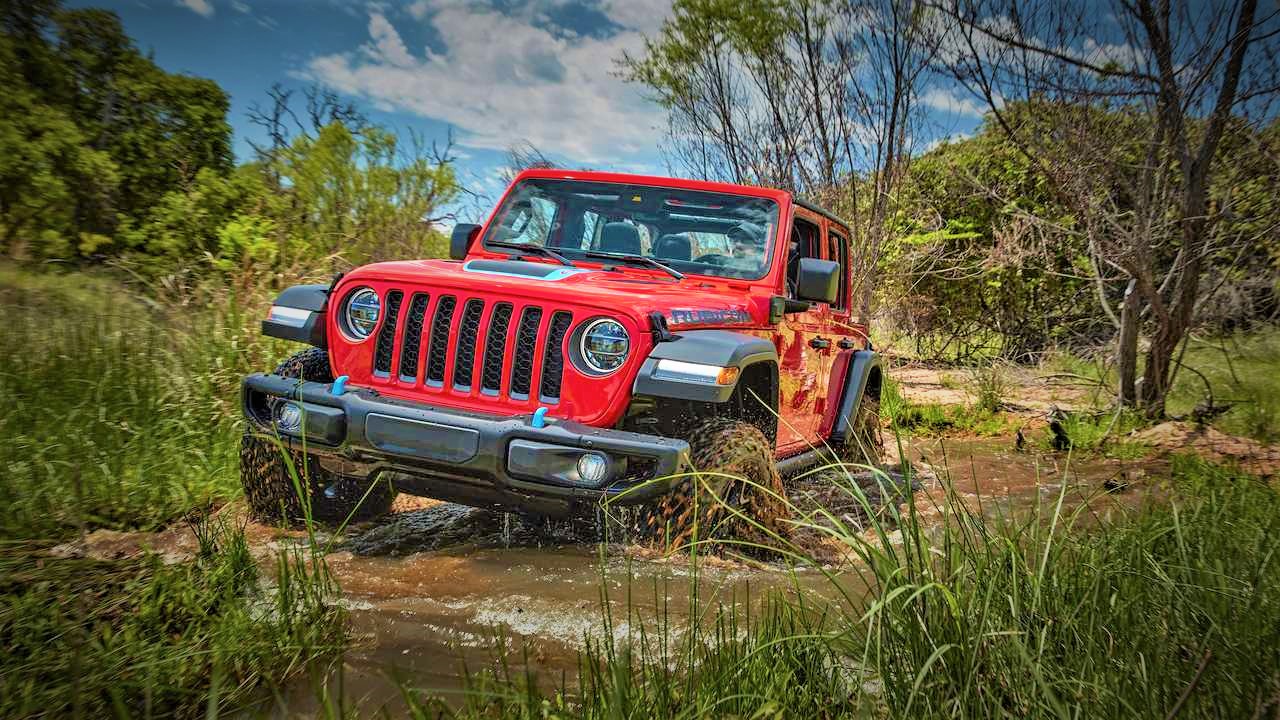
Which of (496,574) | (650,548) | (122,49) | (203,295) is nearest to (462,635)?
(496,574)

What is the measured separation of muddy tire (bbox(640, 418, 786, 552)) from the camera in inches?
125

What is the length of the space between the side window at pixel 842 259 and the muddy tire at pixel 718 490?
214 centimetres

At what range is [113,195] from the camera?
28.2 feet

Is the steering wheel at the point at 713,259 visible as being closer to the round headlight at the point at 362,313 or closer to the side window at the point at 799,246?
the side window at the point at 799,246

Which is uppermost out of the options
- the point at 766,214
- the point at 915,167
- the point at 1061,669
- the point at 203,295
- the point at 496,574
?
the point at 915,167

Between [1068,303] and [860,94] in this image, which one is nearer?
[860,94]

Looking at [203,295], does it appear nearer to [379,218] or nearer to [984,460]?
[379,218]

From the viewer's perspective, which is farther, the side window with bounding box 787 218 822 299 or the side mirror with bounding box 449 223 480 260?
the side mirror with bounding box 449 223 480 260

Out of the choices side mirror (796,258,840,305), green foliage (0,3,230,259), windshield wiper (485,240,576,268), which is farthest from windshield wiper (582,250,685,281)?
green foliage (0,3,230,259)

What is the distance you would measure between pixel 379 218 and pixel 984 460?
5.48m

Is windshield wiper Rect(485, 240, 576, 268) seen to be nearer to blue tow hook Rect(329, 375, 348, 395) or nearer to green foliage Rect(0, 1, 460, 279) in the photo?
blue tow hook Rect(329, 375, 348, 395)

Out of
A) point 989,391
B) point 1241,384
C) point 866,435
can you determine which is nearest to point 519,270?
point 866,435

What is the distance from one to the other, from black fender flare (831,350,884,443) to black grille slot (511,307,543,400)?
6.98 ft

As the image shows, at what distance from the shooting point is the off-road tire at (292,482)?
362 centimetres
